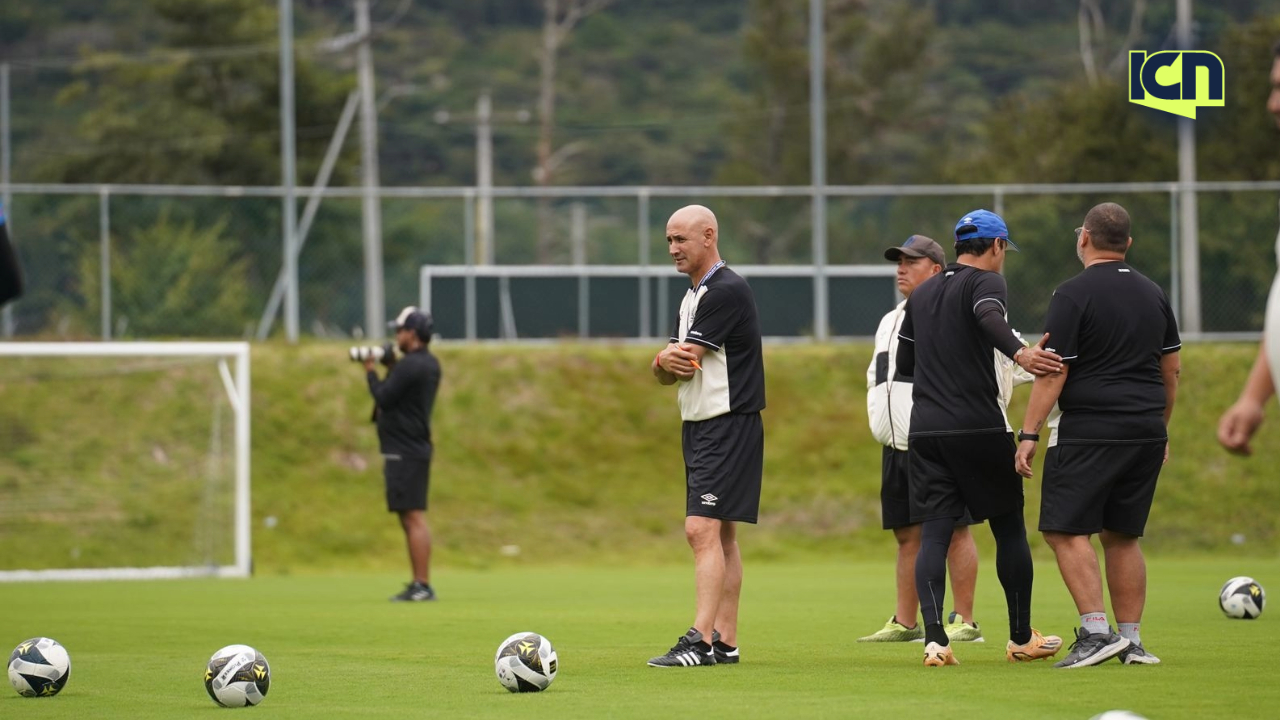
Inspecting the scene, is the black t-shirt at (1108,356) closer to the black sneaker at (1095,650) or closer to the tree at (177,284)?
the black sneaker at (1095,650)

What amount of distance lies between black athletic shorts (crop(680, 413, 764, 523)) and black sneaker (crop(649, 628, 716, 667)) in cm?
57

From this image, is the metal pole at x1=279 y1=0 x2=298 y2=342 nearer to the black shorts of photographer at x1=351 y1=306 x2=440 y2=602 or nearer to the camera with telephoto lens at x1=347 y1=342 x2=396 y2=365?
the camera with telephoto lens at x1=347 y1=342 x2=396 y2=365

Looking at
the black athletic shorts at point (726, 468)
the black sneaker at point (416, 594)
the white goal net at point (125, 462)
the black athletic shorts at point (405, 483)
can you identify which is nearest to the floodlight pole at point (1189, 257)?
the white goal net at point (125, 462)

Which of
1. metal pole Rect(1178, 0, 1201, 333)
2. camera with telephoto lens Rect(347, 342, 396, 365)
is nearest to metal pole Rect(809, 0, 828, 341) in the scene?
metal pole Rect(1178, 0, 1201, 333)

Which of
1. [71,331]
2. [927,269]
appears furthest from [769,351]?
[927,269]

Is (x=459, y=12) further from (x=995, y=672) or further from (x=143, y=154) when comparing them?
(x=995, y=672)

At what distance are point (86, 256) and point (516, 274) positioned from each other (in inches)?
255

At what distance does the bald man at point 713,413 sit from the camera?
8234mm

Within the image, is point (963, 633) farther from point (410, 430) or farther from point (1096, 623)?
point (410, 430)

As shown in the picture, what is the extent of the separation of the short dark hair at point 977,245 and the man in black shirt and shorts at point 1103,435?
50cm

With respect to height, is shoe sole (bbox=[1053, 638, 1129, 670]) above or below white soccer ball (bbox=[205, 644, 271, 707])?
below

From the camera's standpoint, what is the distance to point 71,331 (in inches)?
1008

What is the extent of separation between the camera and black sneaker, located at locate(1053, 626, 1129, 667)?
7.93 meters

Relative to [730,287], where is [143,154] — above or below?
above
